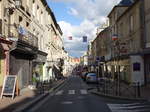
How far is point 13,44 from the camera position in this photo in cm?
2158

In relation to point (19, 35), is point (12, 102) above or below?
below

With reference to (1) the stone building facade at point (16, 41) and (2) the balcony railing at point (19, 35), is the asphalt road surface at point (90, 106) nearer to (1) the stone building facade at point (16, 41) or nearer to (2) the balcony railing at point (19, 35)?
(1) the stone building facade at point (16, 41)

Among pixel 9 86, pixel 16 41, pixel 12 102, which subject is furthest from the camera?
pixel 16 41

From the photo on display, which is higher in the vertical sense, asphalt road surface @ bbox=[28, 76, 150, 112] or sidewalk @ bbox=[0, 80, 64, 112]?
sidewalk @ bbox=[0, 80, 64, 112]

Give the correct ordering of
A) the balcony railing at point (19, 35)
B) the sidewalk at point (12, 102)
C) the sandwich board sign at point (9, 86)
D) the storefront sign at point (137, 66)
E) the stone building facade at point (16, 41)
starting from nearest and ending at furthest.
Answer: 1. the sidewalk at point (12, 102)
2. the sandwich board sign at point (9, 86)
3. the stone building facade at point (16, 41)
4. the balcony railing at point (19, 35)
5. the storefront sign at point (137, 66)

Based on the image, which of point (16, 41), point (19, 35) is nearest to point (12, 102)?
point (16, 41)

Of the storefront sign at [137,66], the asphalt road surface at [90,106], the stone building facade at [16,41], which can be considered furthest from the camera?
the storefront sign at [137,66]

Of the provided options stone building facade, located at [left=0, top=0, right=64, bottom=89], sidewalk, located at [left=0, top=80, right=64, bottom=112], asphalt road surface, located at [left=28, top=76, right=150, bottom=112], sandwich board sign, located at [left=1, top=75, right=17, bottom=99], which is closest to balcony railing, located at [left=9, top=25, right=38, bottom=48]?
stone building facade, located at [left=0, top=0, right=64, bottom=89]

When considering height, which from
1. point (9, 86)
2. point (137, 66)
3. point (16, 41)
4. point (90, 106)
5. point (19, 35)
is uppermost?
point (19, 35)

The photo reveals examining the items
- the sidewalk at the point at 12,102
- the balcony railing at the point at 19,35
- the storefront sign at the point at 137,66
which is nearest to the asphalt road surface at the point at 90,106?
the sidewalk at the point at 12,102

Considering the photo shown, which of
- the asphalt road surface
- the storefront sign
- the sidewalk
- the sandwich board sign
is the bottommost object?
the asphalt road surface

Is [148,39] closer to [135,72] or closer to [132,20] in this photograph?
[135,72]

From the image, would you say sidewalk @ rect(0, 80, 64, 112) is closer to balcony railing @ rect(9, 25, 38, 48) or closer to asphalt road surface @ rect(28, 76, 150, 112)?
asphalt road surface @ rect(28, 76, 150, 112)

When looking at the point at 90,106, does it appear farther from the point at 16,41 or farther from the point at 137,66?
the point at 137,66
